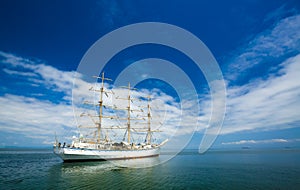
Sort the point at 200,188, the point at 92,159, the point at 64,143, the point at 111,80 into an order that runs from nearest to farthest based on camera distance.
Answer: the point at 200,188 → the point at 64,143 → the point at 92,159 → the point at 111,80

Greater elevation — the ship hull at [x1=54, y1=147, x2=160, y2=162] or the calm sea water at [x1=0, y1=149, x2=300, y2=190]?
the ship hull at [x1=54, y1=147, x2=160, y2=162]

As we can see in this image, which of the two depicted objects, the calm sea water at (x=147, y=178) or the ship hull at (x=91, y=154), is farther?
the ship hull at (x=91, y=154)

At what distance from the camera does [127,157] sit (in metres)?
68.8

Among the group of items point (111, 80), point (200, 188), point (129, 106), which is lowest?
point (200, 188)

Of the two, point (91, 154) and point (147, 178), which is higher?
point (91, 154)

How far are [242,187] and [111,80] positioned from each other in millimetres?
64388

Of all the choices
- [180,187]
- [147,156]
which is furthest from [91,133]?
[180,187]

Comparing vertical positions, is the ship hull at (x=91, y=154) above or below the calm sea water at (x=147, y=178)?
above

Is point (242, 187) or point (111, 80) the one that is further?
point (111, 80)

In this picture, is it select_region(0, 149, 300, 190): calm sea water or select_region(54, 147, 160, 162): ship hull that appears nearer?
select_region(0, 149, 300, 190): calm sea water

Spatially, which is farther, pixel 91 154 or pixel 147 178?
pixel 91 154

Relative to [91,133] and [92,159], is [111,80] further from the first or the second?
[92,159]

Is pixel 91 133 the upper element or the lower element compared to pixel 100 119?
lower

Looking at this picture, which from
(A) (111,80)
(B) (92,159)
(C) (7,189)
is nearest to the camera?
(C) (7,189)
